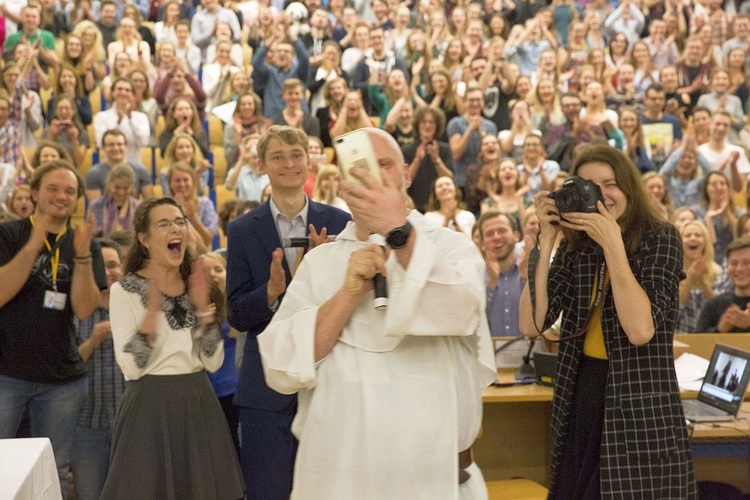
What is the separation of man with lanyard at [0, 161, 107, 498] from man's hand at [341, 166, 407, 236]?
2.00 m

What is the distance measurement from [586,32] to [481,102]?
12.3 ft

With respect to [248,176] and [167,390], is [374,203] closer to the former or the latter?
[167,390]

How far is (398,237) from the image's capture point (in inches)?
80.4

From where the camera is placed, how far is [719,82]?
1084 cm

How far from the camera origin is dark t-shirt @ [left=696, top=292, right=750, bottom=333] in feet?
17.2

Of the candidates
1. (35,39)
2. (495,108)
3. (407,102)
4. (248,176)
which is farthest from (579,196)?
(35,39)

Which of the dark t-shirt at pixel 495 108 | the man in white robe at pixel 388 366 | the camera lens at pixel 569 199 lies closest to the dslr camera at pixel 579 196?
the camera lens at pixel 569 199

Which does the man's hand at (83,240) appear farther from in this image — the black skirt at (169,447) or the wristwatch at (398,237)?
the wristwatch at (398,237)

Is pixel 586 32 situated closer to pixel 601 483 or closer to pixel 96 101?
pixel 96 101

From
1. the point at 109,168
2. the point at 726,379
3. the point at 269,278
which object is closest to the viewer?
the point at 269,278

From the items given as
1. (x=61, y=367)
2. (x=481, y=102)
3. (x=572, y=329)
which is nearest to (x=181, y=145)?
(x=481, y=102)

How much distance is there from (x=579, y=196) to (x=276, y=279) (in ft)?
3.43

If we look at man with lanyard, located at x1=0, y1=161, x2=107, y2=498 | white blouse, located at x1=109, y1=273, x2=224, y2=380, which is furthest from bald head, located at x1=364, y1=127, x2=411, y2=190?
man with lanyard, located at x1=0, y1=161, x2=107, y2=498

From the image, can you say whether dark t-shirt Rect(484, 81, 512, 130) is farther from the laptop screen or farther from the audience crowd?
the laptop screen
